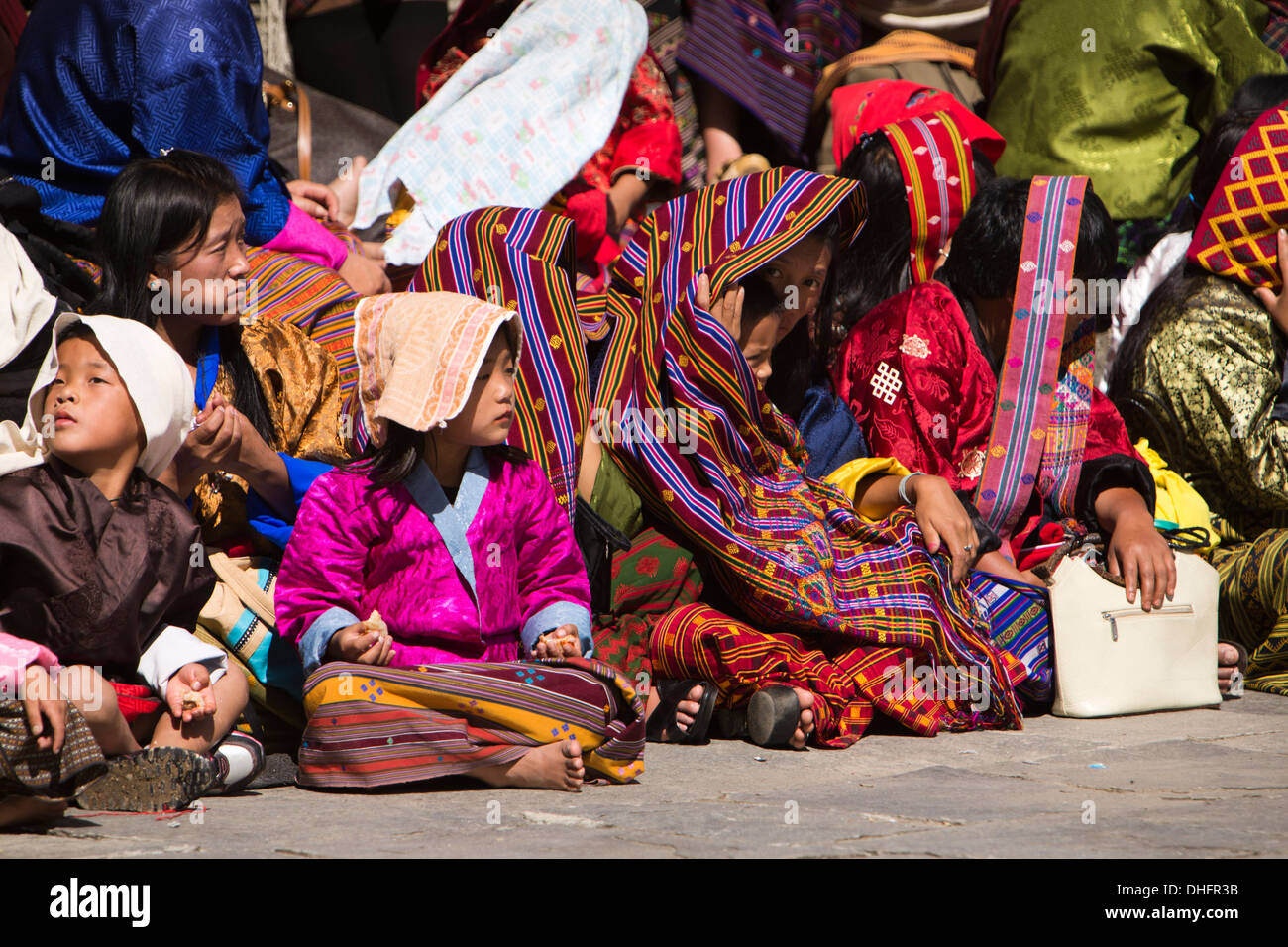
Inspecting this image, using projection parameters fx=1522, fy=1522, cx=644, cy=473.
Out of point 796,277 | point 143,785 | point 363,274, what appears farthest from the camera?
point 363,274

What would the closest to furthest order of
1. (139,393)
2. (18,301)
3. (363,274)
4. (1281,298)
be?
1. (139,393)
2. (18,301)
3. (363,274)
4. (1281,298)

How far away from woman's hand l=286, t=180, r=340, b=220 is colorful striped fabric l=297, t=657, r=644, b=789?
96.7 inches

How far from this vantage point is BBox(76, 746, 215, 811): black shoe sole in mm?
2965

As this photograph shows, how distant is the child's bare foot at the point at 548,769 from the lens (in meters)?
3.25

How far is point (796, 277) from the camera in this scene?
4598 millimetres

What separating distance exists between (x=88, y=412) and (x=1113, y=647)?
9.19 feet

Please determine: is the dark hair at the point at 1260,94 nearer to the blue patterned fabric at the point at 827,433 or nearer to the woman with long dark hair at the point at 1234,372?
the woman with long dark hair at the point at 1234,372

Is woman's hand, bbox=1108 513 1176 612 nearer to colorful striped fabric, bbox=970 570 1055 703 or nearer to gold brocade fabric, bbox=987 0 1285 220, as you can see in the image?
colorful striped fabric, bbox=970 570 1055 703

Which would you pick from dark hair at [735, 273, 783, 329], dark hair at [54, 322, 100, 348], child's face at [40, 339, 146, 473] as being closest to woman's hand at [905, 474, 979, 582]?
dark hair at [735, 273, 783, 329]

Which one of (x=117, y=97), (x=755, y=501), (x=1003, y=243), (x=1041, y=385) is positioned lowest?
(x=755, y=501)

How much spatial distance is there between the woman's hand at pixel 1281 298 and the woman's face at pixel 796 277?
5.49ft

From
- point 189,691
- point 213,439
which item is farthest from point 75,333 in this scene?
point 189,691

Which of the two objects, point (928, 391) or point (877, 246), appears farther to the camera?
point (877, 246)

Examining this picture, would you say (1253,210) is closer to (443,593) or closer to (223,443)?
(443,593)
